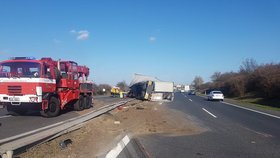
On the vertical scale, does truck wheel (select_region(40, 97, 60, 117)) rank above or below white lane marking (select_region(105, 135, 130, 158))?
above

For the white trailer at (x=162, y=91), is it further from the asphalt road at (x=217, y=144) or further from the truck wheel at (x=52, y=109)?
the asphalt road at (x=217, y=144)

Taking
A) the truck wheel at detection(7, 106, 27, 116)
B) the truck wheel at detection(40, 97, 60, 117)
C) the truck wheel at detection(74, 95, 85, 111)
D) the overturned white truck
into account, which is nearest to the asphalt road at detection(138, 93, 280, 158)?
the truck wheel at detection(40, 97, 60, 117)

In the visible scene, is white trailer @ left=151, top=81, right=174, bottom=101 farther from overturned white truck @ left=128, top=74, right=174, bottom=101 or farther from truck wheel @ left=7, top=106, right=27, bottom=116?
truck wheel @ left=7, top=106, right=27, bottom=116

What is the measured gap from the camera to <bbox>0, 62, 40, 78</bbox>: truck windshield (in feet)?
59.6

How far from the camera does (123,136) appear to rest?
39.8 feet

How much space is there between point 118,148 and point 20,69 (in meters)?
10.6

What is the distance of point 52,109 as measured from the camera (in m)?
19.6

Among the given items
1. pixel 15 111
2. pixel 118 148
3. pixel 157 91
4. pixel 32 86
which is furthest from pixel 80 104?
pixel 157 91

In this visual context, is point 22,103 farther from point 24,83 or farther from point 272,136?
point 272,136

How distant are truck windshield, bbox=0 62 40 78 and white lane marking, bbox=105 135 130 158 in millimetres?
8558

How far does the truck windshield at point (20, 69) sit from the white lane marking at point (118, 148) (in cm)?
856

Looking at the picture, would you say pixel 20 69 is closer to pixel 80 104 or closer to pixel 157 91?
pixel 80 104

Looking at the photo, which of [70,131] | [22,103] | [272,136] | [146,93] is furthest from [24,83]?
[146,93]

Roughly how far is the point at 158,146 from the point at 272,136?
4.69 m
